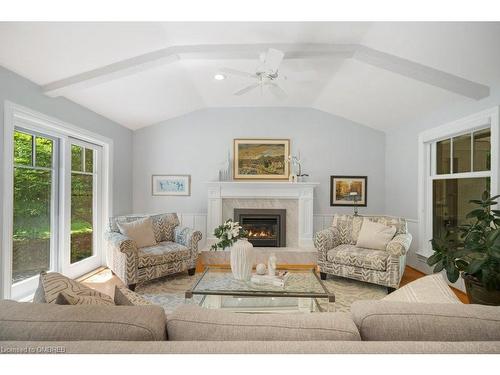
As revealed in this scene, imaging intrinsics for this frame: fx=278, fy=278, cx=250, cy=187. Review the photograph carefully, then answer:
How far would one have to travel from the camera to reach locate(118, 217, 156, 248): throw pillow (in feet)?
12.0

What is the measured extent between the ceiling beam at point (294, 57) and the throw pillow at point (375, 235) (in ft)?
5.85

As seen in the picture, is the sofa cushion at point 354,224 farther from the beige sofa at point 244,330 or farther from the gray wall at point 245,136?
the beige sofa at point 244,330

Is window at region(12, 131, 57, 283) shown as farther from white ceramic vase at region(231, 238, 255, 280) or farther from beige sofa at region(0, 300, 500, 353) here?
beige sofa at region(0, 300, 500, 353)

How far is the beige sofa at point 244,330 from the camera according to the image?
88 centimetres

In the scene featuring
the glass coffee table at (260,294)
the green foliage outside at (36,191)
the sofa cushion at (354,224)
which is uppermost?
the green foliage outside at (36,191)

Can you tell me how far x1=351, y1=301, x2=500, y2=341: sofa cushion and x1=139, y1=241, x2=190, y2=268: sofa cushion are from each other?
2.93 meters

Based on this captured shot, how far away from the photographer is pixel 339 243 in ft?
Result: 13.2

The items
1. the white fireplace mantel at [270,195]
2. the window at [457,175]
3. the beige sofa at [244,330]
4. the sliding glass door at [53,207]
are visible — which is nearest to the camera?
the beige sofa at [244,330]

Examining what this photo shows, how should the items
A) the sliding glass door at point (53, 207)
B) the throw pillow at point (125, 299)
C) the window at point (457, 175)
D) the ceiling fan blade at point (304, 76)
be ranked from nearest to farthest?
the throw pillow at point (125, 299), the sliding glass door at point (53, 207), the window at point (457, 175), the ceiling fan blade at point (304, 76)

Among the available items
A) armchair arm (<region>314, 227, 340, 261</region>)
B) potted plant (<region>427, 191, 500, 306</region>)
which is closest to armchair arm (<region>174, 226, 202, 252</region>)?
armchair arm (<region>314, 227, 340, 261</region>)

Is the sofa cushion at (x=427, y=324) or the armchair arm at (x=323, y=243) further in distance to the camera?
the armchair arm at (x=323, y=243)

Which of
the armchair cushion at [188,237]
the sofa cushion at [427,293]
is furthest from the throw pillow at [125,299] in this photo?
the armchair cushion at [188,237]

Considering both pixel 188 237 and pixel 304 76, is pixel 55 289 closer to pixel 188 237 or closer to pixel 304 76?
pixel 188 237
